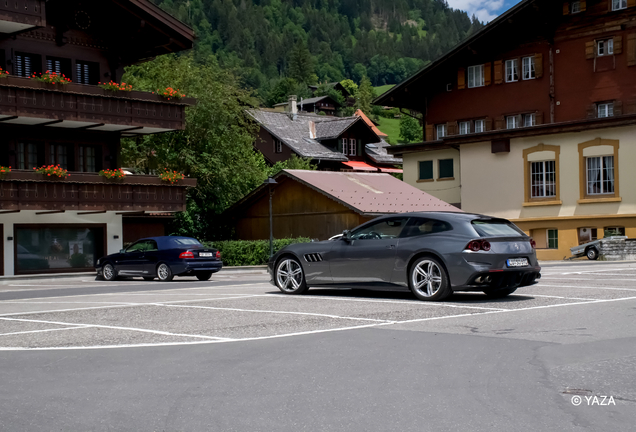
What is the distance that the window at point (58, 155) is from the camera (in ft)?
115

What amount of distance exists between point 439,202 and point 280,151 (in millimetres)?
33793

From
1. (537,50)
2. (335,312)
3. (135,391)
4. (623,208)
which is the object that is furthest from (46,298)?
(537,50)

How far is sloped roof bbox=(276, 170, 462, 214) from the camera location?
135 feet

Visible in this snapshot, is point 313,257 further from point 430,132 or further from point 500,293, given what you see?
point 430,132

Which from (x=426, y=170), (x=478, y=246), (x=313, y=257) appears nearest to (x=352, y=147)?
(x=426, y=170)

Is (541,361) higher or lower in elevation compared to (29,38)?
lower

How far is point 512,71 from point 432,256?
36.6m

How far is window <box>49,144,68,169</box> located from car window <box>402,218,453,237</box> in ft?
80.3

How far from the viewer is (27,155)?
34.4 metres

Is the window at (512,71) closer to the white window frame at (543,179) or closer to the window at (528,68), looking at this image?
the window at (528,68)

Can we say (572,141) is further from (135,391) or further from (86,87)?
(135,391)

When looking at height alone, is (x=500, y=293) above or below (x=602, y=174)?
below

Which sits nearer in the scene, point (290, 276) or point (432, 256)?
point (432, 256)

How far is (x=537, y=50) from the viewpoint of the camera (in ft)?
152
